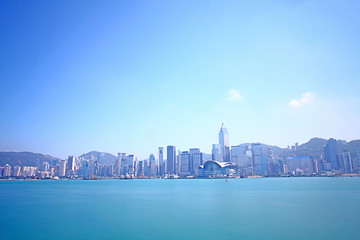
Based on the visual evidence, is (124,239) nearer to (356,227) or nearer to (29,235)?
(29,235)

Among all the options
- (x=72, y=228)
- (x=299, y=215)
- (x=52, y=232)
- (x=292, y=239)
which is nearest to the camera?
(x=292, y=239)

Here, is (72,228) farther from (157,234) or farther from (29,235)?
(157,234)

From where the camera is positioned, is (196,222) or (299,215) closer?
(196,222)

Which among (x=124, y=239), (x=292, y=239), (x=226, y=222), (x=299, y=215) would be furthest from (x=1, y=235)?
(x=299, y=215)

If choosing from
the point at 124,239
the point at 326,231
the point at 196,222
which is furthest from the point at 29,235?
the point at 326,231

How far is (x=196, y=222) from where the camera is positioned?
81.7 ft

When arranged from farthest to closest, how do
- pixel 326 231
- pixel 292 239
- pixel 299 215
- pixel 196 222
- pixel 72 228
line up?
1. pixel 299 215
2. pixel 196 222
3. pixel 72 228
4. pixel 326 231
5. pixel 292 239

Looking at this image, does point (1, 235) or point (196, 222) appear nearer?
point (1, 235)

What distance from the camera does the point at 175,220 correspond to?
2633cm

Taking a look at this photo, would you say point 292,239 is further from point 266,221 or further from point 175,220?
point 175,220

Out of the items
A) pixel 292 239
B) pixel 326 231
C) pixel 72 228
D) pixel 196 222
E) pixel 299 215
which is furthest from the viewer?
pixel 299 215

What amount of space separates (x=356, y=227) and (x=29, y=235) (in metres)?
30.8

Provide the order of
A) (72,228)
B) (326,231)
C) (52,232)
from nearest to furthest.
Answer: (326,231), (52,232), (72,228)

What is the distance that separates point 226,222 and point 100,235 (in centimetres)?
1297
